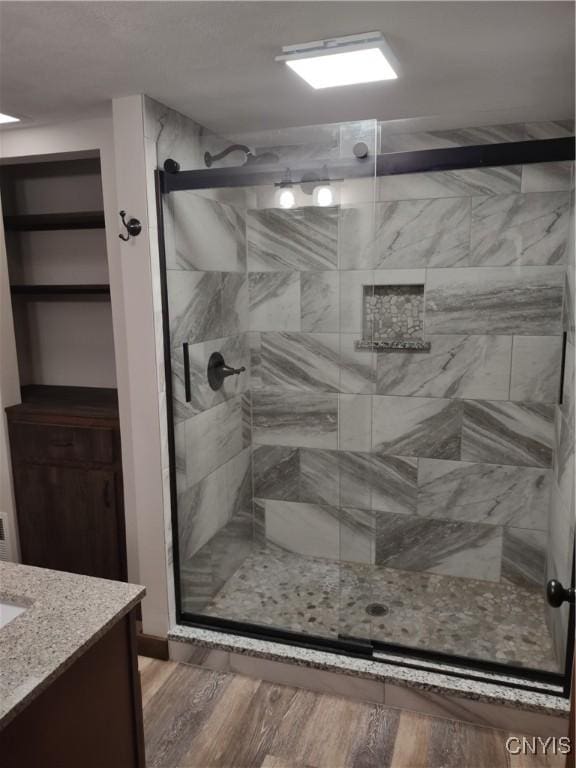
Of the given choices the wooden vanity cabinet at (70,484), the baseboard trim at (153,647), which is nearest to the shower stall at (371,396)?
the baseboard trim at (153,647)

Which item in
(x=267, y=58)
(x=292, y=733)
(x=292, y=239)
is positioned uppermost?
(x=267, y=58)

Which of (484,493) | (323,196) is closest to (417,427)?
(484,493)

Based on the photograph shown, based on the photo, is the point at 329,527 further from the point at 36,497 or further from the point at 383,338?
the point at 36,497

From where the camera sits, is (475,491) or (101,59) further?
(475,491)

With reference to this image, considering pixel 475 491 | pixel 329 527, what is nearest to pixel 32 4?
pixel 329 527

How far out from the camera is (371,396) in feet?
9.30

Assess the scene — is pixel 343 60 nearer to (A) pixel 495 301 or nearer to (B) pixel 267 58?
(B) pixel 267 58

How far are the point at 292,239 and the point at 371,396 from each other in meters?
0.83

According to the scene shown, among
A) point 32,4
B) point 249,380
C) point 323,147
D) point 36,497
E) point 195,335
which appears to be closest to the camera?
point 32,4

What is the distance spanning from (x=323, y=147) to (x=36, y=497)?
2127 millimetres

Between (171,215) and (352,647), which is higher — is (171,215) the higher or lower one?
the higher one

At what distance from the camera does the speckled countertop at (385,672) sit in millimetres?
2166

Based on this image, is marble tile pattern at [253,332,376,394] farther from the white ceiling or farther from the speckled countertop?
the speckled countertop

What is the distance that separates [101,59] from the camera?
6.15 feet
